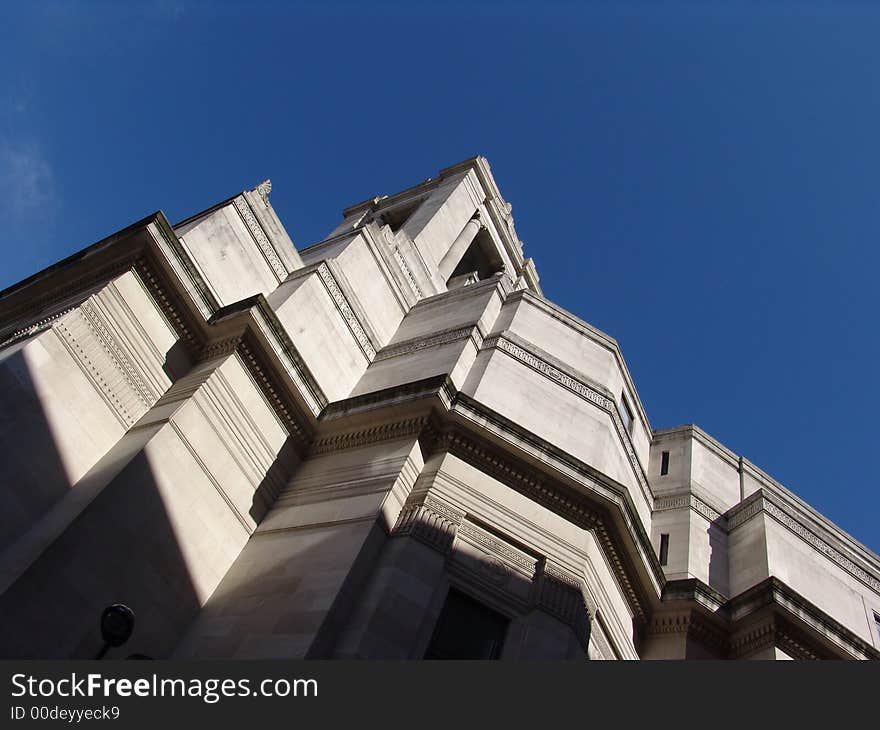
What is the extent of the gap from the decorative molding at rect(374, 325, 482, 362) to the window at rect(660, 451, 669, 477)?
733cm

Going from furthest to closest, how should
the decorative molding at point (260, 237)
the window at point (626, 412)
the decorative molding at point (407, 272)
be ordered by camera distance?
the decorative molding at point (407, 272)
the window at point (626, 412)
the decorative molding at point (260, 237)

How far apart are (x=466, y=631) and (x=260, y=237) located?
1150cm

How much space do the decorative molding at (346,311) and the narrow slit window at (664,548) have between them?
29.3ft

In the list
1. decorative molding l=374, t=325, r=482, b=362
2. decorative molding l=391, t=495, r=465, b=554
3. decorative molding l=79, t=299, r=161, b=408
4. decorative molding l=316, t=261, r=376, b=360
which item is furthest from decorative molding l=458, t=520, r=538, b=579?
decorative molding l=316, t=261, r=376, b=360

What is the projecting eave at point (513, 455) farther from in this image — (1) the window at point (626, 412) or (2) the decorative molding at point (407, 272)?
(2) the decorative molding at point (407, 272)

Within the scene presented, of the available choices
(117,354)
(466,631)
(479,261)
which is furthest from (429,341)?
(479,261)

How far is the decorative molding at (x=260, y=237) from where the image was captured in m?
18.9

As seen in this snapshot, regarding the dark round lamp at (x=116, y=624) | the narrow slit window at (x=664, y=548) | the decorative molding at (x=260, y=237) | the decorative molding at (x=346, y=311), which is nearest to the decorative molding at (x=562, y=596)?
the narrow slit window at (x=664, y=548)

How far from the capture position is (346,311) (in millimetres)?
19109

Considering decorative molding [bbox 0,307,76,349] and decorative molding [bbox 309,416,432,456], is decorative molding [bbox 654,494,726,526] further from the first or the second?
decorative molding [bbox 0,307,76,349]

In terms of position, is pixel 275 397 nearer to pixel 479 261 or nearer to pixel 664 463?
pixel 664 463

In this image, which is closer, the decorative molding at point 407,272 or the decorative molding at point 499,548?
the decorative molding at point 499,548

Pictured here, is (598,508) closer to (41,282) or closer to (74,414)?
(74,414)

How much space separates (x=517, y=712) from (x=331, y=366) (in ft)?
36.8
